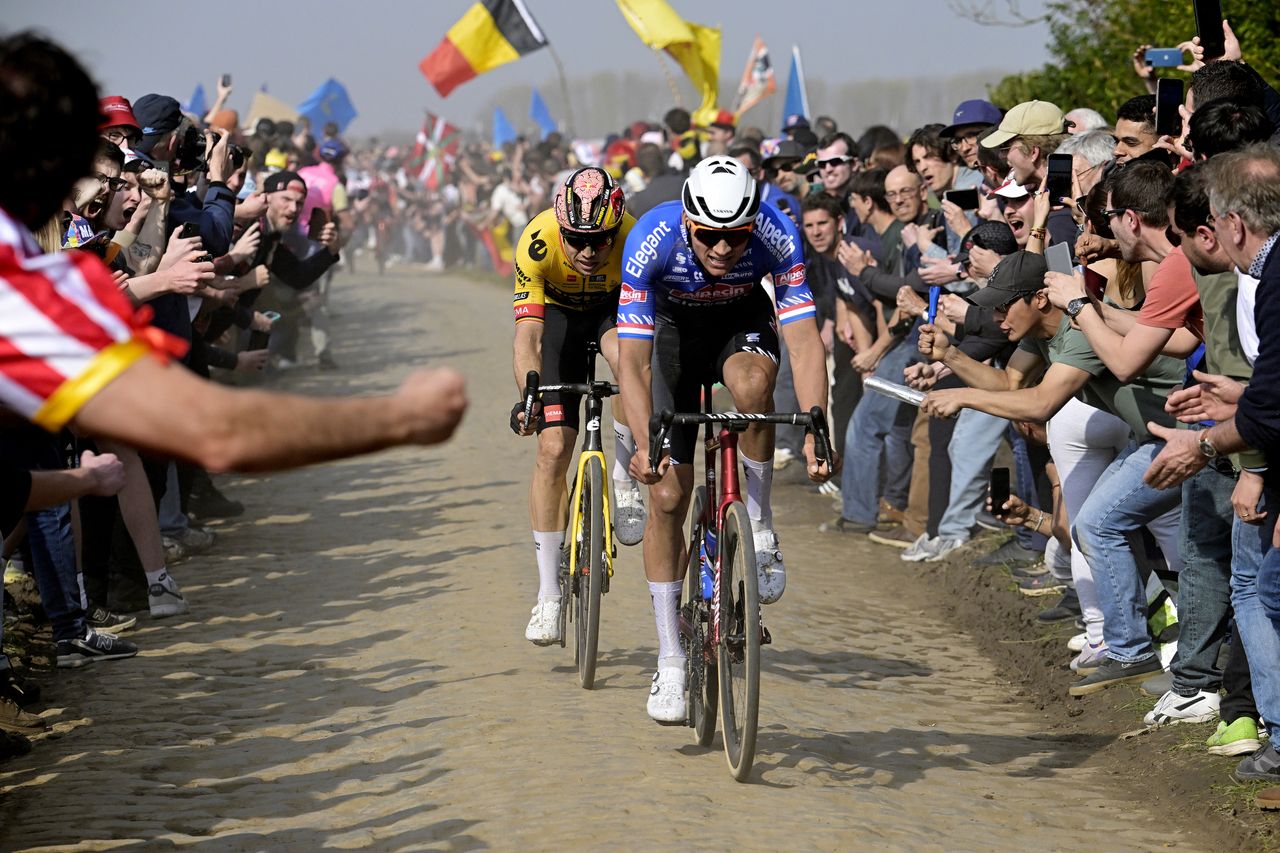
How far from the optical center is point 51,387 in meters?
2.72

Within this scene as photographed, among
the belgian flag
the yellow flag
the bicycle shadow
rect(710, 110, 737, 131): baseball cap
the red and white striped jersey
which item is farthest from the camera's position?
the belgian flag

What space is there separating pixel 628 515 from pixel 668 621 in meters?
1.15

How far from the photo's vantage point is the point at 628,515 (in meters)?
8.16

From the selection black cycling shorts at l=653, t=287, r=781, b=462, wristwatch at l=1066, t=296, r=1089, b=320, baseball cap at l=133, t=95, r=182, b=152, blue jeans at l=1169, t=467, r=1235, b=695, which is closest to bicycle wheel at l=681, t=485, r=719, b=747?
black cycling shorts at l=653, t=287, r=781, b=462

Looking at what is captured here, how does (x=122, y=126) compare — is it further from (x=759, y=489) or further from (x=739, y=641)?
(x=739, y=641)

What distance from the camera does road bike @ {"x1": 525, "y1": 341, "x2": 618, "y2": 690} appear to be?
302 inches

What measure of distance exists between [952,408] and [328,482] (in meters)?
7.79

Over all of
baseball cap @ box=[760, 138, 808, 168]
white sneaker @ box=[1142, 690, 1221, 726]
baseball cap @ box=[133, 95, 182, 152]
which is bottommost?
white sneaker @ box=[1142, 690, 1221, 726]

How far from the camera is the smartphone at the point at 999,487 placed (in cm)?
816

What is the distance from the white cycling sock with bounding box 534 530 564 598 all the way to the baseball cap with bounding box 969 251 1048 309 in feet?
8.22

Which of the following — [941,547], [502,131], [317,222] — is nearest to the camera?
[941,547]

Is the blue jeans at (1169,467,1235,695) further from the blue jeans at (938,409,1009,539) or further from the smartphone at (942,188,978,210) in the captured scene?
the smartphone at (942,188,978,210)

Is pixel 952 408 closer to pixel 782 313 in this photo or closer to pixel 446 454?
pixel 782 313

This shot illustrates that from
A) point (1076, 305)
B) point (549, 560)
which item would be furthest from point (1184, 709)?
point (549, 560)
